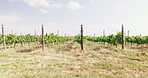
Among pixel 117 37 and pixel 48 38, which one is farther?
pixel 48 38

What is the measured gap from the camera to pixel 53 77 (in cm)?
623

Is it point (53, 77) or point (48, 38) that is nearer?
point (53, 77)

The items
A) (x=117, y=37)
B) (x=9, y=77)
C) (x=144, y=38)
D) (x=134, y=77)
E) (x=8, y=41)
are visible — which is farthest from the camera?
Answer: (x=144, y=38)

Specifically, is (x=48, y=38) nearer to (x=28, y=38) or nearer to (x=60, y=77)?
(x=28, y=38)

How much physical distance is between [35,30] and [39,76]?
64.0m

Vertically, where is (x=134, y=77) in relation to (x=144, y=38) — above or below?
below

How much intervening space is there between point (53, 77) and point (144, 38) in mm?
33425

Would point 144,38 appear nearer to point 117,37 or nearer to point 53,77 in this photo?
point 117,37

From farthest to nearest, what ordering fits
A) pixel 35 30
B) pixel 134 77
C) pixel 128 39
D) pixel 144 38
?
1. pixel 35 30
2. pixel 128 39
3. pixel 144 38
4. pixel 134 77

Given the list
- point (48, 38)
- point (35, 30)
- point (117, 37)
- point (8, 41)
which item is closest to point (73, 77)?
point (117, 37)

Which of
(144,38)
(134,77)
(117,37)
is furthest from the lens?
(144,38)

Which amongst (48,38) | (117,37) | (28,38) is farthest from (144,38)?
(28,38)

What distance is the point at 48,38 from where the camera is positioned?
30391mm

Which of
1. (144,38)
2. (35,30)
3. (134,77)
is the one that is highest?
(35,30)
